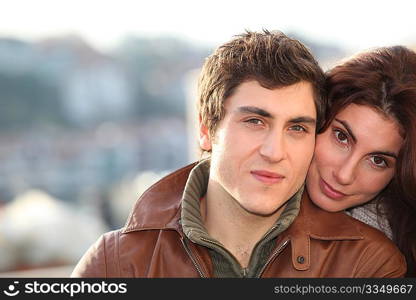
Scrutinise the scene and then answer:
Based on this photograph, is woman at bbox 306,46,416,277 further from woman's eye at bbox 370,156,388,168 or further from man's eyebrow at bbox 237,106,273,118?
man's eyebrow at bbox 237,106,273,118

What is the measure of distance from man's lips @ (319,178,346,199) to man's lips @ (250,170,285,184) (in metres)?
0.35

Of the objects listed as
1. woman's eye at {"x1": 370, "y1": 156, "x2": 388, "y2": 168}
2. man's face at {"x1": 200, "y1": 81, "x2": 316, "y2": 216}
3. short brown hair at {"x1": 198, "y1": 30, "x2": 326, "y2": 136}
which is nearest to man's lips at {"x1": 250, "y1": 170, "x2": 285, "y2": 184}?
man's face at {"x1": 200, "y1": 81, "x2": 316, "y2": 216}

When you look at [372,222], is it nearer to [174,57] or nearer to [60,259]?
[60,259]

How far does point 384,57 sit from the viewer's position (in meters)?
2.49

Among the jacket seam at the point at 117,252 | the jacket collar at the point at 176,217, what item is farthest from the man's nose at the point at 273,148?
the jacket seam at the point at 117,252

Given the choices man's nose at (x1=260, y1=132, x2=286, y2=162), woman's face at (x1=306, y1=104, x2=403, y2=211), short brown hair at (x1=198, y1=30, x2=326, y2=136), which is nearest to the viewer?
man's nose at (x1=260, y1=132, x2=286, y2=162)

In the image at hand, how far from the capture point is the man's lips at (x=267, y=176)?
2135mm

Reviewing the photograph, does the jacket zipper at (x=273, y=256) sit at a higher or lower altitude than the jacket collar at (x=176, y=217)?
lower

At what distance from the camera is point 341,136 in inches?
97.5

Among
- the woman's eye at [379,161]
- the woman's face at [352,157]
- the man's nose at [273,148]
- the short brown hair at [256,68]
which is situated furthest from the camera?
the woman's eye at [379,161]

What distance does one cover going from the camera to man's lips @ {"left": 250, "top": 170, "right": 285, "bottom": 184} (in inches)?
84.0

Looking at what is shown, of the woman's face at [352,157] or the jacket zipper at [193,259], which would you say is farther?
the woman's face at [352,157]

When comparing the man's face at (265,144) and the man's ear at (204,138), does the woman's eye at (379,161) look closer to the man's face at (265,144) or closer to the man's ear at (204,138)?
the man's face at (265,144)

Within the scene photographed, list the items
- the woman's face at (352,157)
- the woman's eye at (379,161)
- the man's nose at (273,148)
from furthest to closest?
1. the woman's eye at (379,161)
2. the woman's face at (352,157)
3. the man's nose at (273,148)
